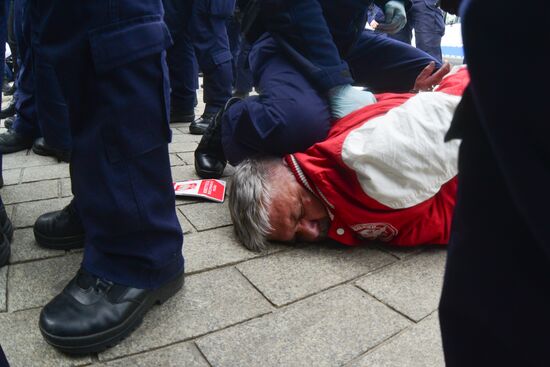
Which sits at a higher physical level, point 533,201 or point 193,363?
point 533,201

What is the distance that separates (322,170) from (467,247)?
1055mm

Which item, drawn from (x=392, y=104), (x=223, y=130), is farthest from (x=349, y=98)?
(x=223, y=130)

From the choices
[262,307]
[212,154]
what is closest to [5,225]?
[262,307]

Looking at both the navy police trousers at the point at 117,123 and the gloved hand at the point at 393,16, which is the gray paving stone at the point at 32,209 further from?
the gloved hand at the point at 393,16

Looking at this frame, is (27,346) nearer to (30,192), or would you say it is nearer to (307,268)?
(307,268)

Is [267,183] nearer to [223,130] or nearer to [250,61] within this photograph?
[223,130]

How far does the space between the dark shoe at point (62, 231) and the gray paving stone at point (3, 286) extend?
14cm

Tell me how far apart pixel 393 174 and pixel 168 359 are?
819 millimetres

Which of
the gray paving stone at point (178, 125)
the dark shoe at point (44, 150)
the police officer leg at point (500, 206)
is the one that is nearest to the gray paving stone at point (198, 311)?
the police officer leg at point (500, 206)

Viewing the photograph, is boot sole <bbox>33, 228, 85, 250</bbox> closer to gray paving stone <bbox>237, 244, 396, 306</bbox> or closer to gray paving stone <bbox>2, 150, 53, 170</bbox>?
gray paving stone <bbox>237, 244, 396, 306</bbox>

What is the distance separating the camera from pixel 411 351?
1029 mm

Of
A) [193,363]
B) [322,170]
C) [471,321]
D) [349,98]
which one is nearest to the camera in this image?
[471,321]

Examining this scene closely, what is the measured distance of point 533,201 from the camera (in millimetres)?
389

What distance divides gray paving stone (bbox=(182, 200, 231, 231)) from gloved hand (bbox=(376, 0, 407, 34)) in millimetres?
1413
